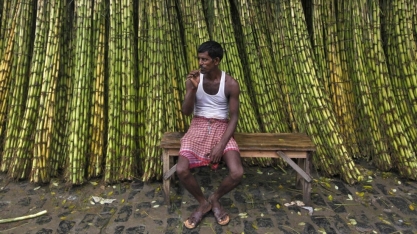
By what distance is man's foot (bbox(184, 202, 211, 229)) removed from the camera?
2.96 metres

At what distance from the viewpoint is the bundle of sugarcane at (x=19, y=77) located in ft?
12.6

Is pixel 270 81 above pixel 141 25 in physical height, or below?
below

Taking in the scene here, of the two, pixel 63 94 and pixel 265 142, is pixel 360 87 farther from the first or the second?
pixel 63 94

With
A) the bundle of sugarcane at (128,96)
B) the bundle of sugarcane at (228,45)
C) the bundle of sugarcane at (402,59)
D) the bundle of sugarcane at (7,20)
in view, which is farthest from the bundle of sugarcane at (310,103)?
the bundle of sugarcane at (7,20)

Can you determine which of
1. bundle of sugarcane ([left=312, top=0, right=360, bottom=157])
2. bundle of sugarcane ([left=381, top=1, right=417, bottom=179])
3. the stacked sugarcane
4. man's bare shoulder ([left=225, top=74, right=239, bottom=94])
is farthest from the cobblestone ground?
man's bare shoulder ([left=225, top=74, right=239, bottom=94])

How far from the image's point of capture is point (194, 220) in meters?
2.97

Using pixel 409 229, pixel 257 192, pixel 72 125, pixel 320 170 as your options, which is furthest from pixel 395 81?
pixel 72 125

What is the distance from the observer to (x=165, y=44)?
4.00 m

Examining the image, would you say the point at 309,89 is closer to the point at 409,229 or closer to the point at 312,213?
the point at 312,213

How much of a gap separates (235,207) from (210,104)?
98cm

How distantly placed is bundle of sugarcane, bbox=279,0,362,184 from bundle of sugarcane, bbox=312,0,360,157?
Answer: 22 cm

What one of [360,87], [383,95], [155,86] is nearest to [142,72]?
[155,86]

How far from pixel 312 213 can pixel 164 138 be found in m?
1.53

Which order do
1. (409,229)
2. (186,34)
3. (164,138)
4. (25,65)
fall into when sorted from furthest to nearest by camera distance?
(186,34) < (25,65) < (164,138) < (409,229)
